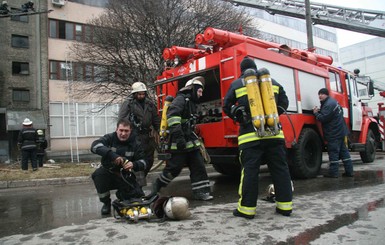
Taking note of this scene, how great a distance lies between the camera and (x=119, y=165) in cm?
391

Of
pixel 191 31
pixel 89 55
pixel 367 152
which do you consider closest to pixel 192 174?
pixel 367 152

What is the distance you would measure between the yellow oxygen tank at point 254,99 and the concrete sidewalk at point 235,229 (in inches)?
41.3

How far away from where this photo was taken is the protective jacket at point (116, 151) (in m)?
3.90

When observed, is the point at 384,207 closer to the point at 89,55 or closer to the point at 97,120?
the point at 89,55

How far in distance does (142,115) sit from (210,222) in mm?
2199

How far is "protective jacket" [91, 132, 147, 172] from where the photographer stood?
3.90 metres

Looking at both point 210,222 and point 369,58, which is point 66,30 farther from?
point 369,58

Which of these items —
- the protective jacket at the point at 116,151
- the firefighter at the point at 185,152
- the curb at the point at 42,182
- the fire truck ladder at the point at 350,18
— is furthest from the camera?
the fire truck ladder at the point at 350,18

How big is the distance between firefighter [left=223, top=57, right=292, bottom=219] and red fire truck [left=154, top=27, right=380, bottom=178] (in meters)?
1.76

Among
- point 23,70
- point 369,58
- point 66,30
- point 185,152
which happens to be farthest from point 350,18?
point 369,58

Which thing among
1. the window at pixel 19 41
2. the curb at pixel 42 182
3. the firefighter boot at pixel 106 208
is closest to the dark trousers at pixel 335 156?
the firefighter boot at pixel 106 208

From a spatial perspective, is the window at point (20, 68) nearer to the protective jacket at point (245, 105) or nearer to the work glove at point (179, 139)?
the work glove at point (179, 139)

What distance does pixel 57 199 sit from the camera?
231 inches

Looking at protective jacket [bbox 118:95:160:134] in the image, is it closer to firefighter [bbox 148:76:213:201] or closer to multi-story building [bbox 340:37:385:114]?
firefighter [bbox 148:76:213:201]
